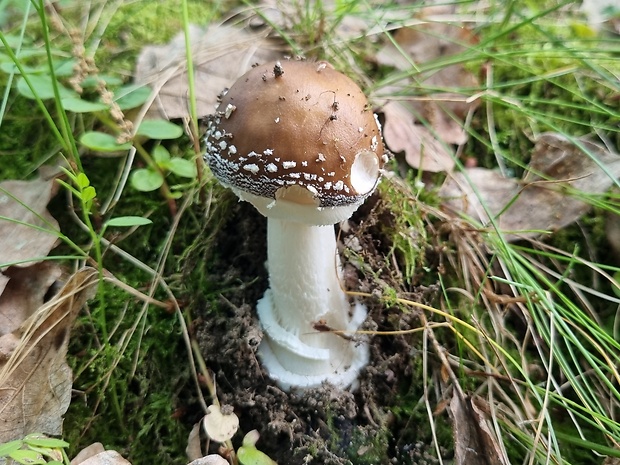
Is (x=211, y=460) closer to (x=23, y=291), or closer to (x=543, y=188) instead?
(x=23, y=291)

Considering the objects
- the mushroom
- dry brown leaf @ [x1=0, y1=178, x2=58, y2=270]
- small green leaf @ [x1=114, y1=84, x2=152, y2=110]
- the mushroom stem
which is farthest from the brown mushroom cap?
dry brown leaf @ [x1=0, y1=178, x2=58, y2=270]

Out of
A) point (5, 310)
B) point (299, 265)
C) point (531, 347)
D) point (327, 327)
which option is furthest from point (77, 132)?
point (531, 347)

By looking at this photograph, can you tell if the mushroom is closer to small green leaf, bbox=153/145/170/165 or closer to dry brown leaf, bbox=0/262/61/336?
small green leaf, bbox=153/145/170/165

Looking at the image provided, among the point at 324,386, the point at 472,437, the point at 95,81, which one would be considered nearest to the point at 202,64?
the point at 95,81

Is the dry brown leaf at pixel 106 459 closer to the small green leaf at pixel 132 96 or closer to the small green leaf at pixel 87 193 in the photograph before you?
the small green leaf at pixel 87 193

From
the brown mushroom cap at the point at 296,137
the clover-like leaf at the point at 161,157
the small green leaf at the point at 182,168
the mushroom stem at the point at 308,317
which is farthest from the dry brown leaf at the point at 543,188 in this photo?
the clover-like leaf at the point at 161,157
